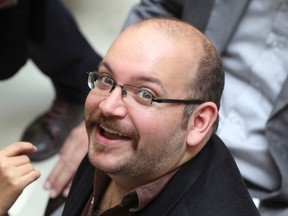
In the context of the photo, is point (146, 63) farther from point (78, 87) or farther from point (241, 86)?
point (78, 87)

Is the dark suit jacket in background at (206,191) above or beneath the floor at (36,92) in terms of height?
above

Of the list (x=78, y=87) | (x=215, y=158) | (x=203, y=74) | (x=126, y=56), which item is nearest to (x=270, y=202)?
(x=215, y=158)

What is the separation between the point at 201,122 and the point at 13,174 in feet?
1.41

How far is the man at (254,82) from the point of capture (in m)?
1.12

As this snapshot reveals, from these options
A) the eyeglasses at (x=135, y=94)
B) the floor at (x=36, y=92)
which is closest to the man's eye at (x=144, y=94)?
the eyeglasses at (x=135, y=94)

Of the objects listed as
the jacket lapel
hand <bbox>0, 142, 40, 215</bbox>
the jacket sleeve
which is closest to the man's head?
hand <bbox>0, 142, 40, 215</bbox>

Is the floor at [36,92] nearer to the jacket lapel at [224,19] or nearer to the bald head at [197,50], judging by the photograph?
the jacket lapel at [224,19]

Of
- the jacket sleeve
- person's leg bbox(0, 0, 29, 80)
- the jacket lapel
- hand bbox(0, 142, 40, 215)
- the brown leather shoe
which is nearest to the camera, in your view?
hand bbox(0, 142, 40, 215)

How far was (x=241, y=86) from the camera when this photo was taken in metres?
1.24

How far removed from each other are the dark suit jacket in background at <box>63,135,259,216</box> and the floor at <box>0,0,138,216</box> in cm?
103

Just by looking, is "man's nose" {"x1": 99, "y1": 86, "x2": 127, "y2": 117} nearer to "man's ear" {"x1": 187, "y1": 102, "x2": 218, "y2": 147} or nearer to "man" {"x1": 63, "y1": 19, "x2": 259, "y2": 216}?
"man" {"x1": 63, "y1": 19, "x2": 259, "y2": 216}

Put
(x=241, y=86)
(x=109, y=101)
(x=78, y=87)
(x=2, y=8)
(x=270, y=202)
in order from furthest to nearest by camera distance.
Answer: (x=78, y=87), (x=2, y=8), (x=241, y=86), (x=270, y=202), (x=109, y=101)

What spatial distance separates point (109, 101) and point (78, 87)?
1.25 metres

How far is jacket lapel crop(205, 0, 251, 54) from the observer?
48.3 inches
